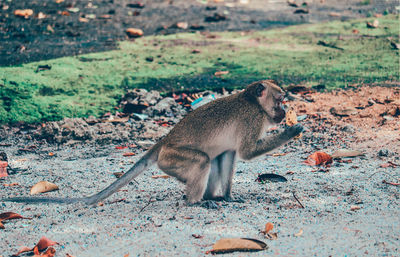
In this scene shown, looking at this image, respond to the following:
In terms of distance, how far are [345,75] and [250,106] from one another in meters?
3.18

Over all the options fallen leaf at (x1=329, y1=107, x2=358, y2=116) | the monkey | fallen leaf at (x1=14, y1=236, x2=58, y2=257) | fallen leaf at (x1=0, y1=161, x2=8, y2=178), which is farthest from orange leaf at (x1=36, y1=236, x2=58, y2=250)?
fallen leaf at (x1=329, y1=107, x2=358, y2=116)

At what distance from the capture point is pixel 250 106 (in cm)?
344

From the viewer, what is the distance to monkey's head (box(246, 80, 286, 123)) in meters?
3.42

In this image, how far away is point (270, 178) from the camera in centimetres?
372

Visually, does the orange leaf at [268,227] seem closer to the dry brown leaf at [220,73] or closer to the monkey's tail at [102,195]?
the monkey's tail at [102,195]

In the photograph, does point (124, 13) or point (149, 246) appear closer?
point (149, 246)

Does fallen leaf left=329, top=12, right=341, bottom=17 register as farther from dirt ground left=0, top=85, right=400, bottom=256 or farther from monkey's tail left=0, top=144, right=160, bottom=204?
monkey's tail left=0, top=144, right=160, bottom=204

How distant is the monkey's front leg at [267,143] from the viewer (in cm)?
334

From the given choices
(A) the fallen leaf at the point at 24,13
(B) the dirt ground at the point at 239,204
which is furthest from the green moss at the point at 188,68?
(A) the fallen leaf at the point at 24,13

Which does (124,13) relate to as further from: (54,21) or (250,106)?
(250,106)

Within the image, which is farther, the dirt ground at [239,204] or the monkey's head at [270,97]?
the monkey's head at [270,97]

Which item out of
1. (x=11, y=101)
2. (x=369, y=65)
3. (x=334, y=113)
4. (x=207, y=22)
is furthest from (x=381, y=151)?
(x=207, y=22)

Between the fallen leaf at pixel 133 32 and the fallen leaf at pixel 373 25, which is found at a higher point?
the fallen leaf at pixel 373 25

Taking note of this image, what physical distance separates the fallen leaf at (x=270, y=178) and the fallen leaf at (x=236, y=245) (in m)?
1.14
